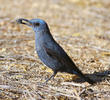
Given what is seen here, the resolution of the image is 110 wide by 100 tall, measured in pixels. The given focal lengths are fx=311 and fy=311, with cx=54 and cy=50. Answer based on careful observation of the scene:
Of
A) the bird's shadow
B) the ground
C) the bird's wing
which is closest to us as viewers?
the ground

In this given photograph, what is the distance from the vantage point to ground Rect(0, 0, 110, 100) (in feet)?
14.0

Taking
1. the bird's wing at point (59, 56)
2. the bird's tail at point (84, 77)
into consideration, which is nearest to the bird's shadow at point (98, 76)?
the bird's tail at point (84, 77)

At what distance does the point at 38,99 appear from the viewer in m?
4.05

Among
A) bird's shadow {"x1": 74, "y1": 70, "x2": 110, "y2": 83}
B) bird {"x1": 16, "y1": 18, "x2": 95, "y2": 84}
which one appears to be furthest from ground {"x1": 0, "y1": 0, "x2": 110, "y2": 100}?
bird {"x1": 16, "y1": 18, "x2": 95, "y2": 84}

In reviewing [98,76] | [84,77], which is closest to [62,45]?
[98,76]

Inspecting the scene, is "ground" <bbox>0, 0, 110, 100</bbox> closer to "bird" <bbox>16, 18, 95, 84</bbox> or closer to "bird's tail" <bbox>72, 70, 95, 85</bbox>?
"bird's tail" <bbox>72, 70, 95, 85</bbox>

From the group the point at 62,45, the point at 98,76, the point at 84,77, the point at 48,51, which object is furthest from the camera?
the point at 62,45

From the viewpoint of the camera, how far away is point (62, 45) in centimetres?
660

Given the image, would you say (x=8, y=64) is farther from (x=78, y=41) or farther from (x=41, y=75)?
(x=78, y=41)

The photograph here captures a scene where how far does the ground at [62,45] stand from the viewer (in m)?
4.28

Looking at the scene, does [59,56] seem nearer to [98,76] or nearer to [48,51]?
[48,51]

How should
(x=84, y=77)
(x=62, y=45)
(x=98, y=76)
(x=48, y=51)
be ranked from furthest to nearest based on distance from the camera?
(x=62, y=45)
(x=98, y=76)
(x=84, y=77)
(x=48, y=51)

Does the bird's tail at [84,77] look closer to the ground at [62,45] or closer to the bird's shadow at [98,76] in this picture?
the ground at [62,45]

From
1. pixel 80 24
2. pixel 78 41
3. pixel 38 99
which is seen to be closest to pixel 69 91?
pixel 38 99
